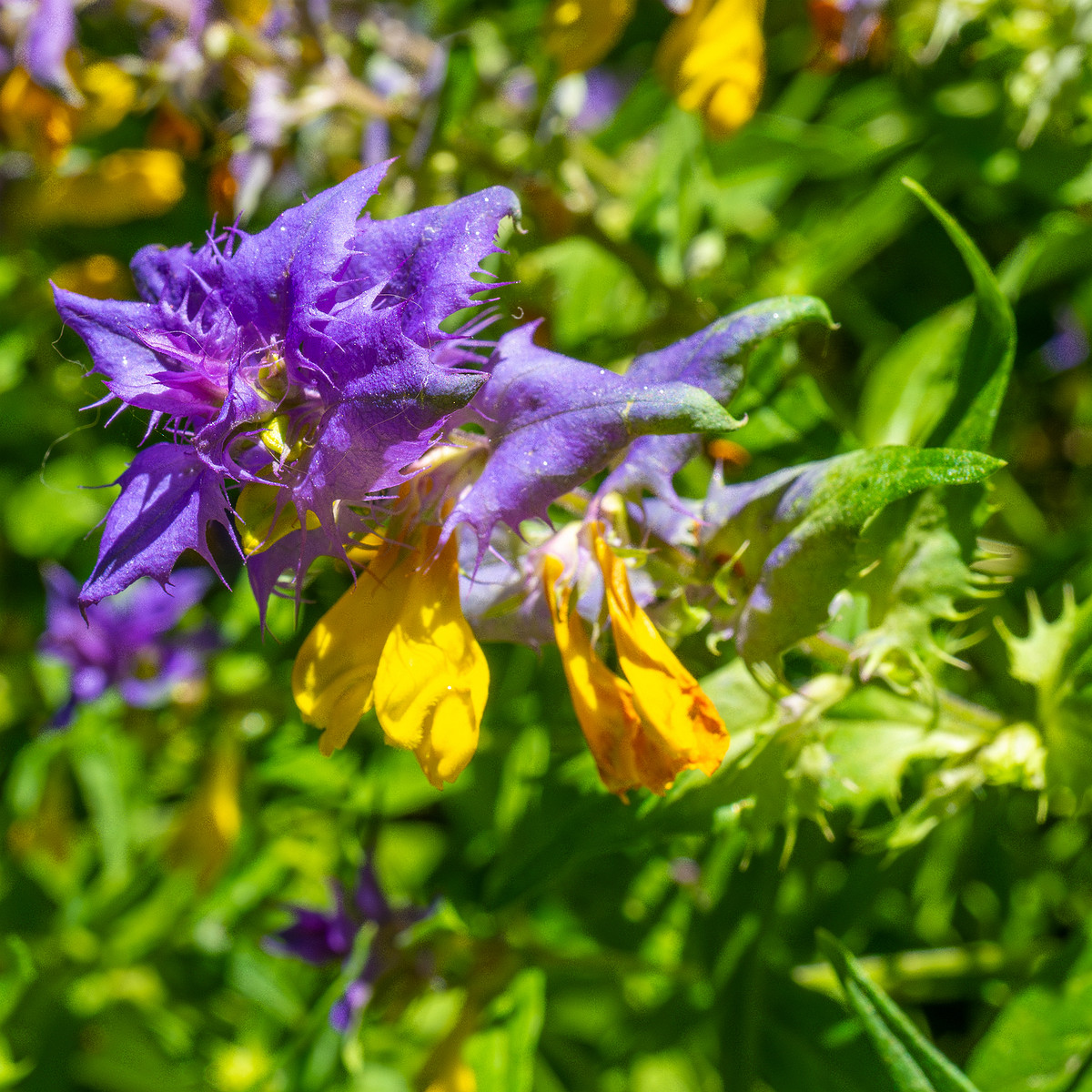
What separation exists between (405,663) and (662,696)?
8.5 inches

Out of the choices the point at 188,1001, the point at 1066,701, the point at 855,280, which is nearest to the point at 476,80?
the point at 855,280

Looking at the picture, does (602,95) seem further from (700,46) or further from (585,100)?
(700,46)

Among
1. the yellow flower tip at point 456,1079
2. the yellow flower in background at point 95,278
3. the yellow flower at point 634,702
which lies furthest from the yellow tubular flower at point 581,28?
the yellow flower tip at point 456,1079

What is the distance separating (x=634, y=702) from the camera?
2.86 ft

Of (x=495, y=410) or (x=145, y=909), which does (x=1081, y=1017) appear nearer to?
(x=495, y=410)

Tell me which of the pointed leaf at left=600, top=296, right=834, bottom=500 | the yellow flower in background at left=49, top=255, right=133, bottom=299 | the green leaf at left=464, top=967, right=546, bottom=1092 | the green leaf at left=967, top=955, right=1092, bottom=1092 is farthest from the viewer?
the yellow flower in background at left=49, top=255, right=133, bottom=299

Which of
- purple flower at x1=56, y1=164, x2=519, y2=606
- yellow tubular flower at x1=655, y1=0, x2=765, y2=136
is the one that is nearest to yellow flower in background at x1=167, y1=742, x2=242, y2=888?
purple flower at x1=56, y1=164, x2=519, y2=606

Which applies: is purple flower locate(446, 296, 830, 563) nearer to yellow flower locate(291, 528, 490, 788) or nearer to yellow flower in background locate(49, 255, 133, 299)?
yellow flower locate(291, 528, 490, 788)

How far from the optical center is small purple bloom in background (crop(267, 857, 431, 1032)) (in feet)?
5.00

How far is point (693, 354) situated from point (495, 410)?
0.19 m

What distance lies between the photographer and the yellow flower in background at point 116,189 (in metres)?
1.98

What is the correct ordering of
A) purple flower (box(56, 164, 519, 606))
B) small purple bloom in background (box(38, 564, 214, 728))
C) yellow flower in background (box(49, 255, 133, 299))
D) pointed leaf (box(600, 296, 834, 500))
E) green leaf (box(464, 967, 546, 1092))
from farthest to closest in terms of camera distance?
yellow flower in background (box(49, 255, 133, 299))
small purple bloom in background (box(38, 564, 214, 728))
green leaf (box(464, 967, 546, 1092))
pointed leaf (box(600, 296, 834, 500))
purple flower (box(56, 164, 519, 606))

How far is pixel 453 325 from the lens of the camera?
1326 millimetres

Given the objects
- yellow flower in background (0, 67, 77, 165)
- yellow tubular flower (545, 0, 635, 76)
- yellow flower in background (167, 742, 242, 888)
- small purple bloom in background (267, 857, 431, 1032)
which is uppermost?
yellow tubular flower (545, 0, 635, 76)
